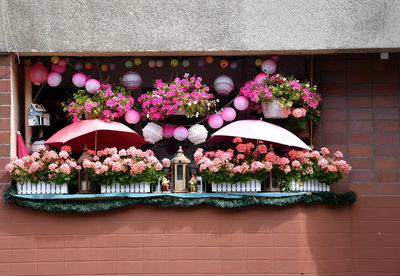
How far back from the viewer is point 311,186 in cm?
888

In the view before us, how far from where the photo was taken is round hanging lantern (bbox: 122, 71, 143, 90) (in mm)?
9344

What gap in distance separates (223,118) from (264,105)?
26.7 inches

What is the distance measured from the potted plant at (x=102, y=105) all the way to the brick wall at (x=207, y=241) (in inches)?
57.4

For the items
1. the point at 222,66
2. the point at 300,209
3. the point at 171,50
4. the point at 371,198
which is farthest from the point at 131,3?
the point at 371,198

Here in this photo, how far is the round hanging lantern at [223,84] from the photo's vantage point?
934 centimetres

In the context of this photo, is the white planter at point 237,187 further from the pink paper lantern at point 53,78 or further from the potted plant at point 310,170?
the pink paper lantern at point 53,78

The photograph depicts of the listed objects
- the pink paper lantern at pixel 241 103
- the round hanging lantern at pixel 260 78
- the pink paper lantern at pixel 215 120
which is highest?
the round hanging lantern at pixel 260 78

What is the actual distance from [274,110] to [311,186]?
1.23 meters

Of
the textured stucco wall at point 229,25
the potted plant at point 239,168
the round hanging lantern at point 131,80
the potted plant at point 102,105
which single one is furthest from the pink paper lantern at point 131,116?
the potted plant at point 239,168

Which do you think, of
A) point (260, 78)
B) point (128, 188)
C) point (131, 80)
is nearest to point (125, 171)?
point (128, 188)

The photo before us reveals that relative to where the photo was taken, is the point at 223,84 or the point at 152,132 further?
the point at 223,84

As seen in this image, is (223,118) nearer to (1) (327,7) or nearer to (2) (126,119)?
(2) (126,119)

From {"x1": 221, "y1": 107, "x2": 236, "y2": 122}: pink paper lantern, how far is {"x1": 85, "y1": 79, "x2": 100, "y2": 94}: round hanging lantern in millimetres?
1925

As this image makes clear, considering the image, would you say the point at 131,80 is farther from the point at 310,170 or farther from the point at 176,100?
the point at 310,170
